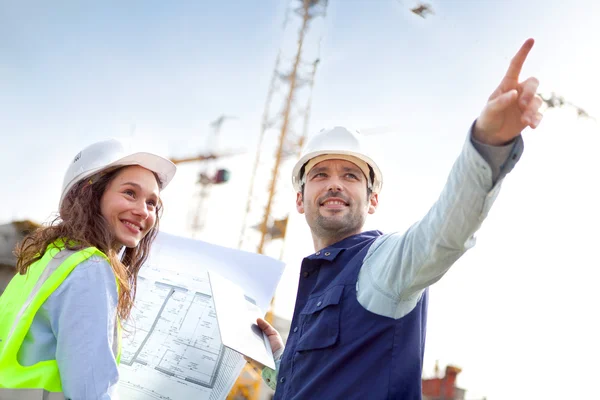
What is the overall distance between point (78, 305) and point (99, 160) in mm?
809

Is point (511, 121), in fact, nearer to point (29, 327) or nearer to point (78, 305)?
point (78, 305)

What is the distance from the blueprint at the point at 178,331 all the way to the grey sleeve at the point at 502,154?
1812 millimetres

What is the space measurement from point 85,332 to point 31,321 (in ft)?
0.71

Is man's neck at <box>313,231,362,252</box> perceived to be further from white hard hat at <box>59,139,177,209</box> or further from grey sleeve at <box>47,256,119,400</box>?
grey sleeve at <box>47,256,119,400</box>

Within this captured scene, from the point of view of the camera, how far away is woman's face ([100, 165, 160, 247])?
8.58 ft

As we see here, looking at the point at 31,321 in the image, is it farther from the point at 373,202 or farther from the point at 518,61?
the point at 518,61

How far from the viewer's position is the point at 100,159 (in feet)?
8.62

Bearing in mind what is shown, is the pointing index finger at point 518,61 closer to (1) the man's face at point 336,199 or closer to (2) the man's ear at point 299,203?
(1) the man's face at point 336,199

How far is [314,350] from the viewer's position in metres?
2.23

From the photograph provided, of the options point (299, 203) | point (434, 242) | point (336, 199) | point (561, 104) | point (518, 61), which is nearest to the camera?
point (518, 61)

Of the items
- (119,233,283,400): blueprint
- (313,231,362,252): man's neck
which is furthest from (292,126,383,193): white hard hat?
(119,233,283,400): blueprint

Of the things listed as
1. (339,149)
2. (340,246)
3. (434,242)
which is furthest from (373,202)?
(434,242)

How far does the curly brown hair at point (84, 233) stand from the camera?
2.39 meters

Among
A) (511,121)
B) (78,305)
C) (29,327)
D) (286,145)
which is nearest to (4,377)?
(29,327)
